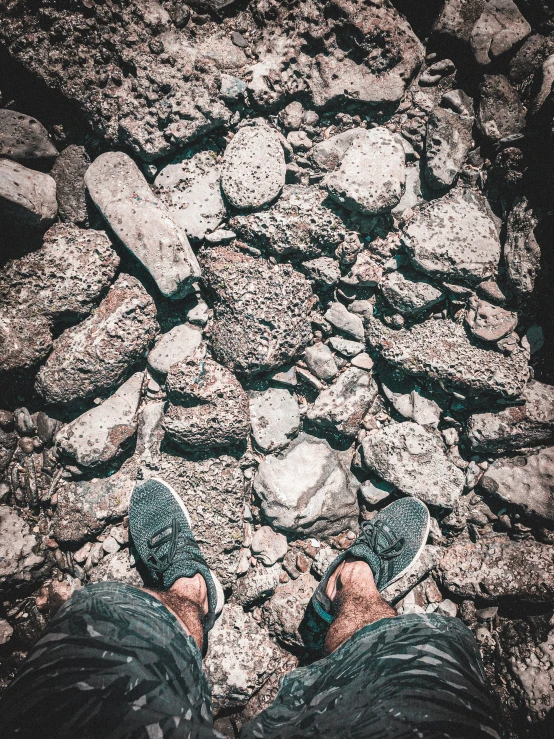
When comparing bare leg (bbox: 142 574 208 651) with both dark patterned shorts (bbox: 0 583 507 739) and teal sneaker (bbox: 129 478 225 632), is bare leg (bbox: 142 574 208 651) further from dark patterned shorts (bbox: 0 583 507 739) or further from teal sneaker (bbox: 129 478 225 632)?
dark patterned shorts (bbox: 0 583 507 739)

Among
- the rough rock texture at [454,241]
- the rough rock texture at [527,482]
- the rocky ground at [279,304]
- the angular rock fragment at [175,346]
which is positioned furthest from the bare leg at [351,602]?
the rough rock texture at [454,241]

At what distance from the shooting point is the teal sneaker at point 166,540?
112 inches

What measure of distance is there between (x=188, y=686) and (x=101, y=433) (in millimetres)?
1754

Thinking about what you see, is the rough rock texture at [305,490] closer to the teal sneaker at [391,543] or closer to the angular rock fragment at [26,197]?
the teal sneaker at [391,543]

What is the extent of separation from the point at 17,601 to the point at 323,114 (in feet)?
14.8

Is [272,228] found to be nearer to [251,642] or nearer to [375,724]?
[375,724]

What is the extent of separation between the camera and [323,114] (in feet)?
9.31

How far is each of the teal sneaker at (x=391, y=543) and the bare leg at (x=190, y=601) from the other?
0.83m

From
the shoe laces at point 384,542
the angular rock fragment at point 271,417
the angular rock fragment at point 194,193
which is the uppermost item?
the angular rock fragment at point 194,193

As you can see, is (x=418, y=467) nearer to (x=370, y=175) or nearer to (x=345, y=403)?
(x=345, y=403)

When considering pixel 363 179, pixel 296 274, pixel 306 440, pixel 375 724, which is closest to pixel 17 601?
pixel 306 440

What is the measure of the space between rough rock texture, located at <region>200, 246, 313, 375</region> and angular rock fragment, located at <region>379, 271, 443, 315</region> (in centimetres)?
61

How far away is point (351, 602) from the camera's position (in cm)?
269

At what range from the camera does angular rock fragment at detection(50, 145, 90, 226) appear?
282 centimetres
